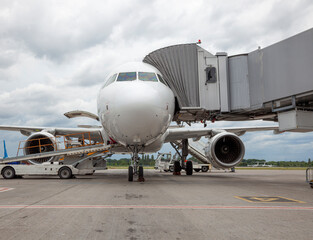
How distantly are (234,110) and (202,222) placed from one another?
7.75 meters

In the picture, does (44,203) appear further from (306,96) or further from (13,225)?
(306,96)

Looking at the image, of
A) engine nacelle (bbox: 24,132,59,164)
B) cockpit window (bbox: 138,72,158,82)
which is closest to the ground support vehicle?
engine nacelle (bbox: 24,132,59,164)

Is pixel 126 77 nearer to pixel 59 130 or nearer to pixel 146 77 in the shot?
pixel 146 77

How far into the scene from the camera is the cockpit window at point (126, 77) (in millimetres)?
9064

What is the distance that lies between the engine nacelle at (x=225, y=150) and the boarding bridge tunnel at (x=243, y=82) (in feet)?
2.94

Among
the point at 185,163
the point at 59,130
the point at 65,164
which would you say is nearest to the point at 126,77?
the point at 65,164

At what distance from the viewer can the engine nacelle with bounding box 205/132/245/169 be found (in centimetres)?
1171

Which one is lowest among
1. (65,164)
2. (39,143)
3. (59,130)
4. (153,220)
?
(153,220)

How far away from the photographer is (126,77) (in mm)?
9188

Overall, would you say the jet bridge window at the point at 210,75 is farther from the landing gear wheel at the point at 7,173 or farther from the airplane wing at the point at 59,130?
the landing gear wheel at the point at 7,173

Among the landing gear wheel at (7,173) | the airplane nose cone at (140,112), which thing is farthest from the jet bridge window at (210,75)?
the landing gear wheel at (7,173)

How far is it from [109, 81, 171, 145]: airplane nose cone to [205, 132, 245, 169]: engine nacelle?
3921 mm

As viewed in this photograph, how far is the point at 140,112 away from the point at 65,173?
271 inches

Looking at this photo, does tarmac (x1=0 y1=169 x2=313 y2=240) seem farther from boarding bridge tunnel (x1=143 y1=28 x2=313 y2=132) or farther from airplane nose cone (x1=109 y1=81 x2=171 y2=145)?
boarding bridge tunnel (x1=143 y1=28 x2=313 y2=132)
